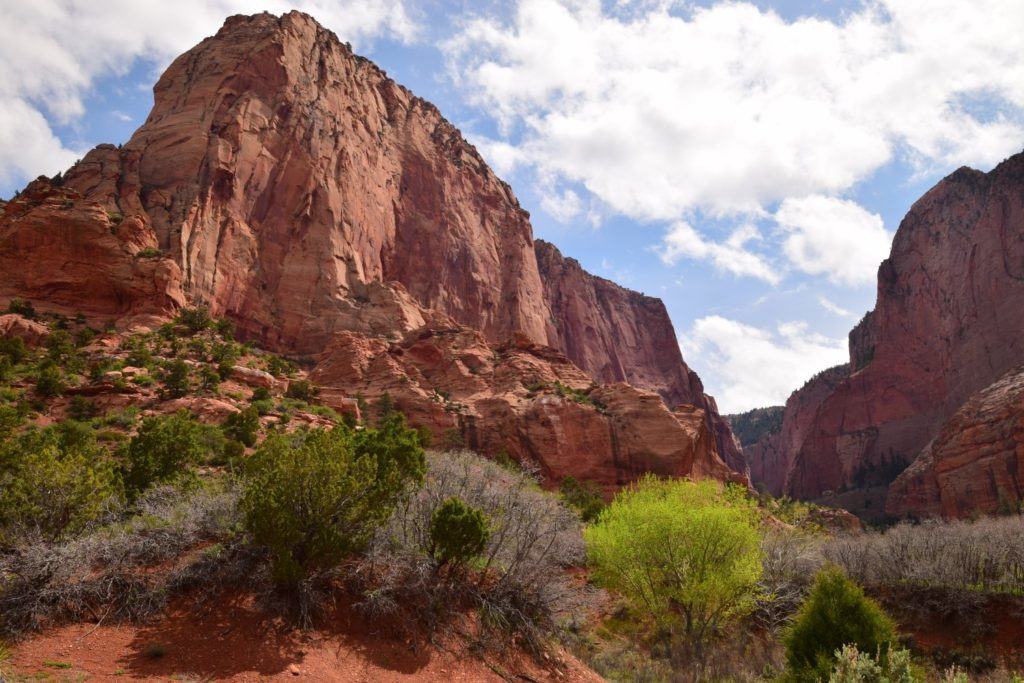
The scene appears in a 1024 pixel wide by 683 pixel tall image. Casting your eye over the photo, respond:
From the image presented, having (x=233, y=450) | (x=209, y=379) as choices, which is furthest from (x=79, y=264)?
(x=233, y=450)

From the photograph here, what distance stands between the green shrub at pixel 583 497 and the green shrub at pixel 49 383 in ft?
94.5

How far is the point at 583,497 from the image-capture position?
4184 cm

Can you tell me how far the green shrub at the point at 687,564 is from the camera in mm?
22406

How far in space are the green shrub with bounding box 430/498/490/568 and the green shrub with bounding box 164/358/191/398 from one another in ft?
85.8

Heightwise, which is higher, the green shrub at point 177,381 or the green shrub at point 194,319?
the green shrub at point 194,319

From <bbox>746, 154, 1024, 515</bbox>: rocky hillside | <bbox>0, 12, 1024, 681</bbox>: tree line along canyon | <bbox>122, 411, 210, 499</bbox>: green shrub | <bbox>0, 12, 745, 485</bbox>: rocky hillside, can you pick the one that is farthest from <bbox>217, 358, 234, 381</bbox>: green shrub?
<bbox>746, 154, 1024, 515</bbox>: rocky hillside

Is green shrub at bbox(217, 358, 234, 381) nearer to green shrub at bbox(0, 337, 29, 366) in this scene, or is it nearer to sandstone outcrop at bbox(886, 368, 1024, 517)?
green shrub at bbox(0, 337, 29, 366)

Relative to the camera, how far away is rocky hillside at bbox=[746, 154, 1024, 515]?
60.7 metres

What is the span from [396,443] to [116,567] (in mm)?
8321

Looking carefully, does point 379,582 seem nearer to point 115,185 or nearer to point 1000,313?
point 115,185

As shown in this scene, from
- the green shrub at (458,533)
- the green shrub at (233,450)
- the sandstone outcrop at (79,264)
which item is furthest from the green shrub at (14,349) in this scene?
the green shrub at (458,533)

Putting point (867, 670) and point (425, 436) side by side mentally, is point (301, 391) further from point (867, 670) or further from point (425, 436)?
point (867, 670)

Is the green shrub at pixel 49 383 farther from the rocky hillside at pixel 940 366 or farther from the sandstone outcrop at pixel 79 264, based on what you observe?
the rocky hillside at pixel 940 366

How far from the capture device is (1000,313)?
81562 millimetres
